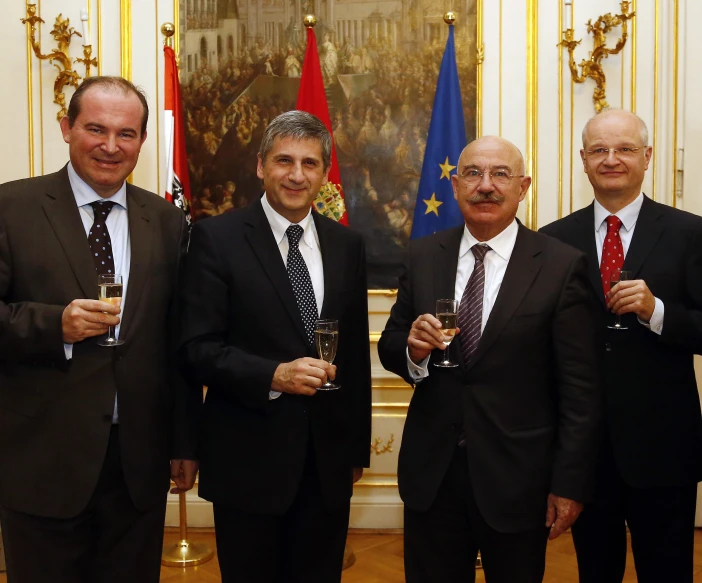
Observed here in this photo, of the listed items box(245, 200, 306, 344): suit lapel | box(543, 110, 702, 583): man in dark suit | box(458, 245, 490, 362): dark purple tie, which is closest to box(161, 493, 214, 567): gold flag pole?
box(245, 200, 306, 344): suit lapel

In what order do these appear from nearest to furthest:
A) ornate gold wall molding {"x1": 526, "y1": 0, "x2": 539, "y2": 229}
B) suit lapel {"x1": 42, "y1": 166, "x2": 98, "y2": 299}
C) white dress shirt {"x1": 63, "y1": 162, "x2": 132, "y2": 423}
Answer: suit lapel {"x1": 42, "y1": 166, "x2": 98, "y2": 299}, white dress shirt {"x1": 63, "y1": 162, "x2": 132, "y2": 423}, ornate gold wall molding {"x1": 526, "y1": 0, "x2": 539, "y2": 229}

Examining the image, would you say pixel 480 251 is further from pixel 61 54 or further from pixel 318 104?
pixel 61 54

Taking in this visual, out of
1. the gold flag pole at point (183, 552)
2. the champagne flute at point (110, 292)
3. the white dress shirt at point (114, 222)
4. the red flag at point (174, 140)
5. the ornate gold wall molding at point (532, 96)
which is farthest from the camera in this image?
the ornate gold wall molding at point (532, 96)

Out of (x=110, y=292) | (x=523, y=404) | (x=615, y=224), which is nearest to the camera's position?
(x=110, y=292)

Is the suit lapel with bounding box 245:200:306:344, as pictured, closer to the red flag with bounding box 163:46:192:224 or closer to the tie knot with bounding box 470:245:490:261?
the tie knot with bounding box 470:245:490:261

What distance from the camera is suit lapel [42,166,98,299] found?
2365mm

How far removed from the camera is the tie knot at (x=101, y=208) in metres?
2.49

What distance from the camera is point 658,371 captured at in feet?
9.08

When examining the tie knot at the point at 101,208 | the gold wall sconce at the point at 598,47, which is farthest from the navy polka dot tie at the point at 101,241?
the gold wall sconce at the point at 598,47

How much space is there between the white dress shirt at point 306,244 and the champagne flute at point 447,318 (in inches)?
17.0

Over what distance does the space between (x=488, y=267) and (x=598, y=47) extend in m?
2.53

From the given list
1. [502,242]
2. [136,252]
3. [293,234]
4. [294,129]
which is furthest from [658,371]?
[136,252]

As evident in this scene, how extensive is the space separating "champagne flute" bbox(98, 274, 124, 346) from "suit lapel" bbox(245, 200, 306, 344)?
45cm

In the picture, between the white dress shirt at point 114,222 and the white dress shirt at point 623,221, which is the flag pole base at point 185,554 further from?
the white dress shirt at point 623,221
